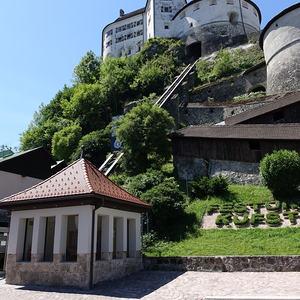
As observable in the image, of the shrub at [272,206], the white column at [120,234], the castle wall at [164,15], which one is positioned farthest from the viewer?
the castle wall at [164,15]

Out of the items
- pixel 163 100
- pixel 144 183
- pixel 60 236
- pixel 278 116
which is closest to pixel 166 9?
pixel 163 100

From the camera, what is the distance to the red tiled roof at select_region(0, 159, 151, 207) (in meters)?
10.3

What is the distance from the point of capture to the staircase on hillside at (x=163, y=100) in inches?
1028

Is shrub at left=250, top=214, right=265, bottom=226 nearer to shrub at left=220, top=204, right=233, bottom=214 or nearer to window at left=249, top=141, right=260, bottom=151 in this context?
shrub at left=220, top=204, right=233, bottom=214

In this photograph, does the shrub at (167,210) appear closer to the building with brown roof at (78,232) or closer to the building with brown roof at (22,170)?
the building with brown roof at (78,232)

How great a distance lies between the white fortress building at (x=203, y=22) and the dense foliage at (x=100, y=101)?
380cm

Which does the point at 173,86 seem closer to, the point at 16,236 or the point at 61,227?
the point at 16,236

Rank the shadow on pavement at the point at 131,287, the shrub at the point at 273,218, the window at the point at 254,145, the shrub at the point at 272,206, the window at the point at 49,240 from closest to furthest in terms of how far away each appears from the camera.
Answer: the shadow on pavement at the point at 131,287 → the window at the point at 49,240 → the shrub at the point at 273,218 → the shrub at the point at 272,206 → the window at the point at 254,145

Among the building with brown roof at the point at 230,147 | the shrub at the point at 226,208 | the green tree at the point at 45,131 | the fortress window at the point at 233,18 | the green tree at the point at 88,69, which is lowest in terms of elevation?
the shrub at the point at 226,208

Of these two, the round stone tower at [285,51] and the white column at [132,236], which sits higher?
the round stone tower at [285,51]

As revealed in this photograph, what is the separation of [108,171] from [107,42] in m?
52.8

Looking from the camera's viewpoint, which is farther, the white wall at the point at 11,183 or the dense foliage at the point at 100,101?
the dense foliage at the point at 100,101

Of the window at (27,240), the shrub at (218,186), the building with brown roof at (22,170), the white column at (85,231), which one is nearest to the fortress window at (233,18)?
the shrub at (218,186)

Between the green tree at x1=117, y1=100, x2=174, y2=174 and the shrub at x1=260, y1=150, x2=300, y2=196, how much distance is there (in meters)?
7.49
